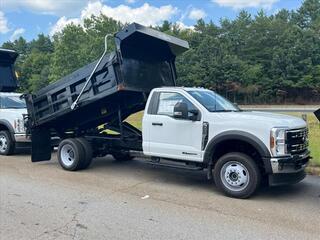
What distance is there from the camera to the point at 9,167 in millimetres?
10148

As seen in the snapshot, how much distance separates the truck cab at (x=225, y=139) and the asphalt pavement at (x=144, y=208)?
418mm

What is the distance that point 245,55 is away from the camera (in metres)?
63.1

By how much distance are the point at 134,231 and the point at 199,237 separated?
2.74ft

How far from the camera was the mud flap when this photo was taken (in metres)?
10.5

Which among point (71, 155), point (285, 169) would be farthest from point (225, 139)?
point (71, 155)

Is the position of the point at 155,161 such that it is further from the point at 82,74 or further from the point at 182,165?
the point at 82,74

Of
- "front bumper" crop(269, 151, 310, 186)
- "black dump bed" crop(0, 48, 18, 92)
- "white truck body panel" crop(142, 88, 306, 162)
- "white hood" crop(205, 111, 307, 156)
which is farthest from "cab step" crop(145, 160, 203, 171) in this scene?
"black dump bed" crop(0, 48, 18, 92)

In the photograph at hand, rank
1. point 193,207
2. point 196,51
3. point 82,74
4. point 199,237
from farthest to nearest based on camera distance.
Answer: point 196,51 → point 82,74 → point 193,207 → point 199,237

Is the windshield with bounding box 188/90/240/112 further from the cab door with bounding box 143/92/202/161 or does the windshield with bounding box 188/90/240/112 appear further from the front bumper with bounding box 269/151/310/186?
the front bumper with bounding box 269/151/310/186

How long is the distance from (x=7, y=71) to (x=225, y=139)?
10329mm

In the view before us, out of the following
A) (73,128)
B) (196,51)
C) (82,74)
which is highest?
(196,51)

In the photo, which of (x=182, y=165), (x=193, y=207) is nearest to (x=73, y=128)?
(x=182, y=165)

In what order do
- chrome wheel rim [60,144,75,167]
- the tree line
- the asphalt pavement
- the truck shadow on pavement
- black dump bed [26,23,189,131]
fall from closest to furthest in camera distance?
the asphalt pavement, the truck shadow on pavement, black dump bed [26,23,189,131], chrome wheel rim [60,144,75,167], the tree line

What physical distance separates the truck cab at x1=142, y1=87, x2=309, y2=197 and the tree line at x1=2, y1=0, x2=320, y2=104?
3828 cm
